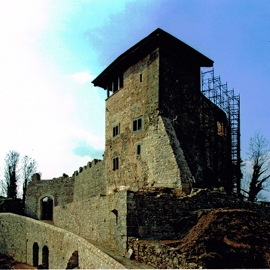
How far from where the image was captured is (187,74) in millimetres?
22016

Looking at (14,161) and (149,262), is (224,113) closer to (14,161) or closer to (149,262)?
(149,262)

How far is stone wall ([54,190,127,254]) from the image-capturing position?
14180 mm

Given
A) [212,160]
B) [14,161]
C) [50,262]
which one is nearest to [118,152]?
[212,160]

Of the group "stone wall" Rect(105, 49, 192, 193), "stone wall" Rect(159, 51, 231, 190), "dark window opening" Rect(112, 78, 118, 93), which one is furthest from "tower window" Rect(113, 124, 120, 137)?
"stone wall" Rect(159, 51, 231, 190)

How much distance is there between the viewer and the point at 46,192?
108 feet

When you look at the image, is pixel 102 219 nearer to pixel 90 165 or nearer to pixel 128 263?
pixel 128 263

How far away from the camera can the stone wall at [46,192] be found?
32219 mm

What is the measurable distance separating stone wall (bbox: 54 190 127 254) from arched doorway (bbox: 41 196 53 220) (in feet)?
39.2

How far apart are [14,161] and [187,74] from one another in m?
31.1

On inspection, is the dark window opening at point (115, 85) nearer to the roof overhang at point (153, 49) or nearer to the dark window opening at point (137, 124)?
the roof overhang at point (153, 49)

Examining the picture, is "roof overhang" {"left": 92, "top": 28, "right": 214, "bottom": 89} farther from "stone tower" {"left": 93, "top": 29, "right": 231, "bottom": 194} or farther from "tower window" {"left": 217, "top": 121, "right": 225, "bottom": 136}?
"tower window" {"left": 217, "top": 121, "right": 225, "bottom": 136}

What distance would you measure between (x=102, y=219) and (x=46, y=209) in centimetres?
1897

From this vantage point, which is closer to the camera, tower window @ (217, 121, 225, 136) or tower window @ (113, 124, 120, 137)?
tower window @ (113, 124, 120, 137)

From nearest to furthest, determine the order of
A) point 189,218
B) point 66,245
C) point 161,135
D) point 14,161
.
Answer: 1. point 189,218
2. point 66,245
3. point 161,135
4. point 14,161
